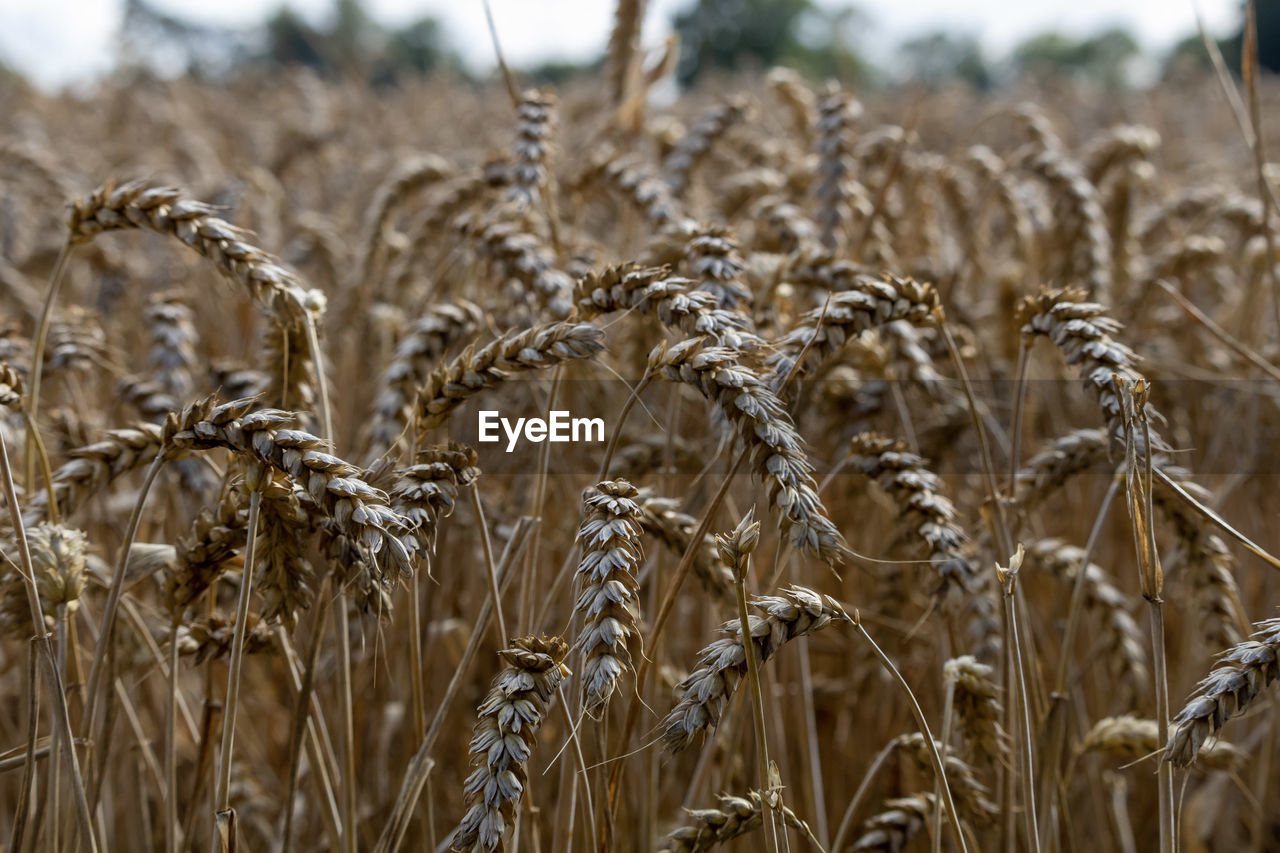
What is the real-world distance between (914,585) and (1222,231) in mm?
2925

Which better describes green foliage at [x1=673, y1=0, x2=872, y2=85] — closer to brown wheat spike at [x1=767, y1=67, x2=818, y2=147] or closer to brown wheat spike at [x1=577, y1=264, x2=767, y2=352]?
brown wheat spike at [x1=767, y1=67, x2=818, y2=147]

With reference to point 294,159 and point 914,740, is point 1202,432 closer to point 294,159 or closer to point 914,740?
point 914,740

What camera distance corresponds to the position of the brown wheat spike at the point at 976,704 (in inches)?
45.1

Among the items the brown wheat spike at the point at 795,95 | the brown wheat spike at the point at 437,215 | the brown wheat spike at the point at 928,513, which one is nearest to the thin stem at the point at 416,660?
the brown wheat spike at the point at 928,513

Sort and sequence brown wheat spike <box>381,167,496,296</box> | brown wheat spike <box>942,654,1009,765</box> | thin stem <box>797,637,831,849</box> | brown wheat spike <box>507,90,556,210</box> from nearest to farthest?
brown wheat spike <box>942,654,1009,765</box> → thin stem <box>797,637,831,849</box> → brown wheat spike <box>507,90,556,210</box> → brown wheat spike <box>381,167,496,296</box>

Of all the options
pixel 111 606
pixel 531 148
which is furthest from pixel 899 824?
pixel 531 148

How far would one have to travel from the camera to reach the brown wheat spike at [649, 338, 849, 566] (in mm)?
876

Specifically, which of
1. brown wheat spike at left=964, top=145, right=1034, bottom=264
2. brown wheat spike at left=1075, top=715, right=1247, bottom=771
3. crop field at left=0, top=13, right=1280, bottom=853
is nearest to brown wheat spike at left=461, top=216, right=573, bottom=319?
crop field at left=0, top=13, right=1280, bottom=853

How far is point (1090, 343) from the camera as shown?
1094 millimetres

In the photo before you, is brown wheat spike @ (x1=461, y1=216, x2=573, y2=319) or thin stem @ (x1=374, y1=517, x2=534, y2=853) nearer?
thin stem @ (x1=374, y1=517, x2=534, y2=853)

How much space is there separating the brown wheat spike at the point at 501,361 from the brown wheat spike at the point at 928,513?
0.43 metres

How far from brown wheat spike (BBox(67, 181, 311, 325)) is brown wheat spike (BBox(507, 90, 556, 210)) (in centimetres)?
53

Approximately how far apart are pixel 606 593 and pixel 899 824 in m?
0.72

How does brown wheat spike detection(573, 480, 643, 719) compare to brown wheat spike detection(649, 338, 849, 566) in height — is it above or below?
below
